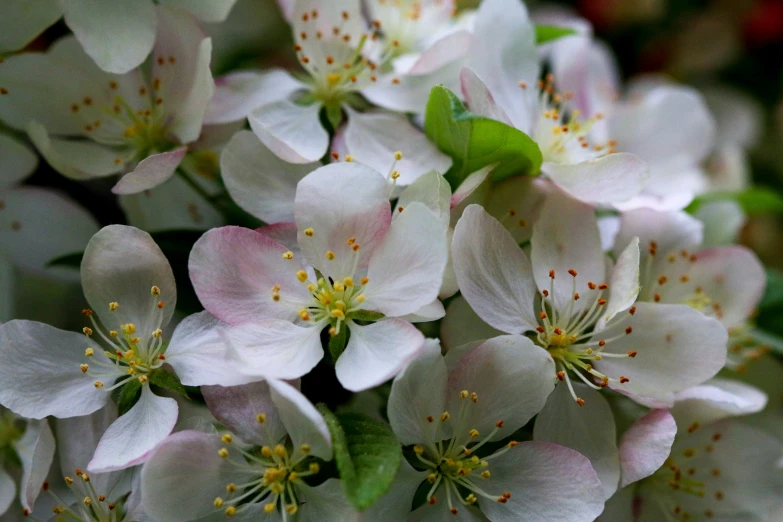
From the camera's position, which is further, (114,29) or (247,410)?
(114,29)

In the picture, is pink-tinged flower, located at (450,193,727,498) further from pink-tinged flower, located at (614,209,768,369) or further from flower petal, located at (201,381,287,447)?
flower petal, located at (201,381,287,447)

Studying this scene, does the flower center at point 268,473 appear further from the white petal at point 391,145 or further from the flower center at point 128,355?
the white petal at point 391,145

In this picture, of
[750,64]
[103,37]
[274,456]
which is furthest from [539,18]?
[274,456]

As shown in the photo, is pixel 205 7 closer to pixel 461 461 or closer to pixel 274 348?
pixel 274 348

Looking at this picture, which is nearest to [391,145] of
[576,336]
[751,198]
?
[576,336]

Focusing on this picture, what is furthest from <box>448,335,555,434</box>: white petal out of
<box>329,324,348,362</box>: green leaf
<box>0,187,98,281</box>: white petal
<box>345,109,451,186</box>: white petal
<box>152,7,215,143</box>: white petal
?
<box>0,187,98,281</box>: white petal

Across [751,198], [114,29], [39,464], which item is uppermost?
[114,29]

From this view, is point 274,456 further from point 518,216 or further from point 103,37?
point 103,37
